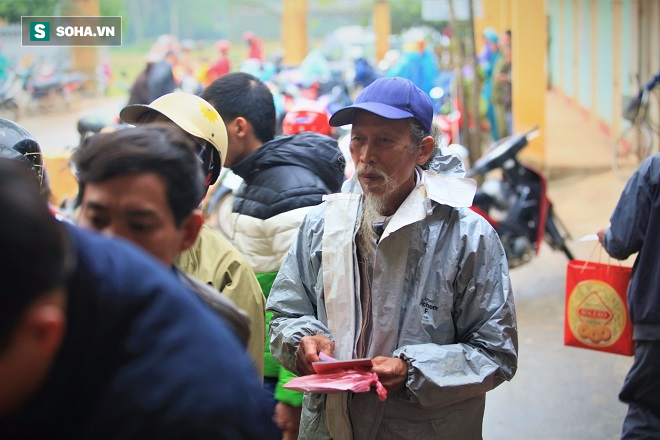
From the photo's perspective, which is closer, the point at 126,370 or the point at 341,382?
the point at 126,370

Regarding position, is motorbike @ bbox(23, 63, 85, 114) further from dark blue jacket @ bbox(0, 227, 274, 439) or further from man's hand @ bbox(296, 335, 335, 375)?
dark blue jacket @ bbox(0, 227, 274, 439)

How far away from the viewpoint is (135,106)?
9.18 ft

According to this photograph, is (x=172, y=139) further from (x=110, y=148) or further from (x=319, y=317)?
(x=319, y=317)

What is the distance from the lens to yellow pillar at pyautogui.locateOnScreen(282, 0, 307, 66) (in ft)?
95.3

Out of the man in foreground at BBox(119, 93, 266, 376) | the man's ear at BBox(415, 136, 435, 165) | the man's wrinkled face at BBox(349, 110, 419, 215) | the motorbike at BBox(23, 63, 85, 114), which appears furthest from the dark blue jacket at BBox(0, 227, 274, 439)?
the motorbike at BBox(23, 63, 85, 114)

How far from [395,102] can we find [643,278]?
1689 millimetres

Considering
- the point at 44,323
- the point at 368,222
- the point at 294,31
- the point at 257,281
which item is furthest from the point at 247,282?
the point at 294,31

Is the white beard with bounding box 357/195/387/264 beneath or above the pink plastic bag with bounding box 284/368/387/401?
above

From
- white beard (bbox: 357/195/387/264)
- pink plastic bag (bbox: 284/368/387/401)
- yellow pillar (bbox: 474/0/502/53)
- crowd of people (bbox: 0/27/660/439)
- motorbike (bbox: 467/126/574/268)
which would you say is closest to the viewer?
crowd of people (bbox: 0/27/660/439)

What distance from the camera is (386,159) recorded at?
277cm

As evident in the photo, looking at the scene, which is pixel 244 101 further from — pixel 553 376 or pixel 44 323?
pixel 553 376

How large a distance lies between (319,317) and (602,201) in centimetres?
932

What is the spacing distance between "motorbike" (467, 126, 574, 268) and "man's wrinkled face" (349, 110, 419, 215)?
470 cm

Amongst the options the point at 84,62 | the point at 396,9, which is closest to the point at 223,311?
the point at 84,62
